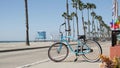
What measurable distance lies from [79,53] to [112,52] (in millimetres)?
3160

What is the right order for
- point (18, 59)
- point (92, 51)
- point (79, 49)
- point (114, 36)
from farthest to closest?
point (18, 59) → point (79, 49) → point (92, 51) → point (114, 36)

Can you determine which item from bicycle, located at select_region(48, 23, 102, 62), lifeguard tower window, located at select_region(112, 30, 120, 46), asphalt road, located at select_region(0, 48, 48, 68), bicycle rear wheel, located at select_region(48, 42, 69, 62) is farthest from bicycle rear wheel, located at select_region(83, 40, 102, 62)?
asphalt road, located at select_region(0, 48, 48, 68)

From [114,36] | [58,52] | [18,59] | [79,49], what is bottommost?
[18,59]

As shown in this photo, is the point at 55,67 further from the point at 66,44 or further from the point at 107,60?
the point at 107,60

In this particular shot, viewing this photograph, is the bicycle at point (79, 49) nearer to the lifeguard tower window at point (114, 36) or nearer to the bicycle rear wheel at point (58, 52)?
the bicycle rear wheel at point (58, 52)

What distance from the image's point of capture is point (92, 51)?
13383 mm

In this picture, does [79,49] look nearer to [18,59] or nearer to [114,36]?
→ [114,36]

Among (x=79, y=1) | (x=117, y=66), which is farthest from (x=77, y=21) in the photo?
(x=117, y=66)

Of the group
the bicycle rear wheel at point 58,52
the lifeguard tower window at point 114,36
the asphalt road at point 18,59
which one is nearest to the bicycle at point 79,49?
the bicycle rear wheel at point 58,52

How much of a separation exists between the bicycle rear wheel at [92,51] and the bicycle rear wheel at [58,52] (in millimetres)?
736

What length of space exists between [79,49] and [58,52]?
0.79m

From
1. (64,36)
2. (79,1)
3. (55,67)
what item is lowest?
(55,67)

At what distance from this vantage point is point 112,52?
10750 mm

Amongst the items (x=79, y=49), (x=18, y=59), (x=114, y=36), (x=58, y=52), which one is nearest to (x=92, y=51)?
(x=79, y=49)
